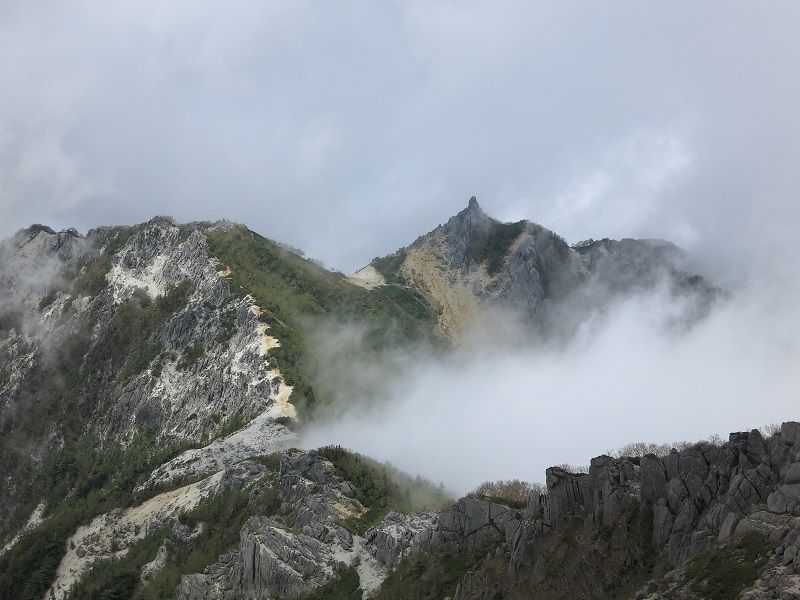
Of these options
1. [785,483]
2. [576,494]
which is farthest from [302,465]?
[785,483]

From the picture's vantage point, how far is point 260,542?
122375 mm

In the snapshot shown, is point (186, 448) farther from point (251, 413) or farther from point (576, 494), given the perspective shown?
point (576, 494)

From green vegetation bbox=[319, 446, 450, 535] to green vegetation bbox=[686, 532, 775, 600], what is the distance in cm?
7173

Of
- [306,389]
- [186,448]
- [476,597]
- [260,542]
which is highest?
[306,389]

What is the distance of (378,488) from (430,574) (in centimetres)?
4461

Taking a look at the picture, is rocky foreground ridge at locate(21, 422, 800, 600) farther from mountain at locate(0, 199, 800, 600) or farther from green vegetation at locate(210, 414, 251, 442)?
green vegetation at locate(210, 414, 251, 442)

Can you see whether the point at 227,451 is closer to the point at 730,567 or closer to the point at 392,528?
the point at 392,528

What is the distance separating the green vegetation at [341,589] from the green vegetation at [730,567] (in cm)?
5557

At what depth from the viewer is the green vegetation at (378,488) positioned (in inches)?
5330

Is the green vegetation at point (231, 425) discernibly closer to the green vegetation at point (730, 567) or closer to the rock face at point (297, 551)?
the rock face at point (297, 551)

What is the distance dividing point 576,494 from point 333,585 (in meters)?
42.7

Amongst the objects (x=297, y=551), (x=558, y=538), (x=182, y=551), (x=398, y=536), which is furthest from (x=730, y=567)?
(x=182, y=551)

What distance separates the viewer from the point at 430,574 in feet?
330

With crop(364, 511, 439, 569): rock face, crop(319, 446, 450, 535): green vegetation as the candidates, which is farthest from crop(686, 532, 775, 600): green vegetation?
crop(319, 446, 450, 535): green vegetation
